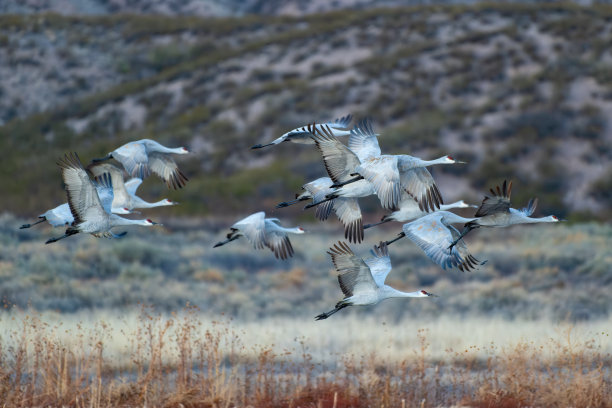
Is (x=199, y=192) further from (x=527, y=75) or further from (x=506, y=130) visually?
(x=527, y=75)

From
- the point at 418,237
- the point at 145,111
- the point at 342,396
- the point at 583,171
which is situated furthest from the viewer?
the point at 145,111

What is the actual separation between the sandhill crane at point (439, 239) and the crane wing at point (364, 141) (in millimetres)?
926

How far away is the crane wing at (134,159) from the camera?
9562mm

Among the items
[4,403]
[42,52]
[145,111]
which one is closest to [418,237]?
[4,403]

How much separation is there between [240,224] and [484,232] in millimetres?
20013

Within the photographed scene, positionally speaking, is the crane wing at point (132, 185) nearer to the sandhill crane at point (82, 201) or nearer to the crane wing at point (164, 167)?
the crane wing at point (164, 167)

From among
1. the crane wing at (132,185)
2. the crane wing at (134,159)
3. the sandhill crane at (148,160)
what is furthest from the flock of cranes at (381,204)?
the crane wing at (132,185)

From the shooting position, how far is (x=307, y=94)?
41.5 metres

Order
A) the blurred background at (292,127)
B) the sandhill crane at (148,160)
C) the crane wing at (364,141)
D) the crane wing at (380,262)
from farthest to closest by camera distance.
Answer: the blurred background at (292,127)
the sandhill crane at (148,160)
the crane wing at (380,262)
the crane wing at (364,141)

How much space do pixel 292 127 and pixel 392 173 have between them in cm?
3135

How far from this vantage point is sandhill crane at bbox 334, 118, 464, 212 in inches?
306

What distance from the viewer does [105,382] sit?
40.9 feet

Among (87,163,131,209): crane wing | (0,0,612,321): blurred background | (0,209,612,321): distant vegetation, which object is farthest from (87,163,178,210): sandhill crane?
(0,0,612,321): blurred background

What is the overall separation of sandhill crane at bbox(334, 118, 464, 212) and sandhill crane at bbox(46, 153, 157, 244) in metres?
2.50
